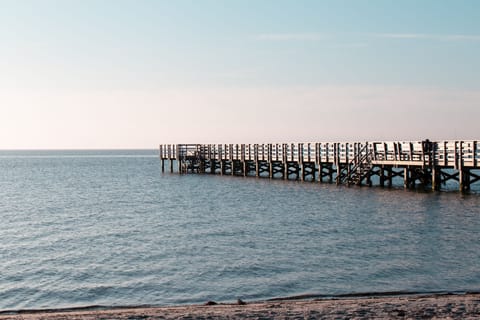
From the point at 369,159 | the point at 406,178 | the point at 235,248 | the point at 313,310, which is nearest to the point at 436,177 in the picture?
the point at 406,178

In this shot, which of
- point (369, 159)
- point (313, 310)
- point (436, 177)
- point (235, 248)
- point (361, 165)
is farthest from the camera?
point (361, 165)

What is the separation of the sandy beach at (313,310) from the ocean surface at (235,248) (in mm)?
1145

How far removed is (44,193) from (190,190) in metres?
11.5

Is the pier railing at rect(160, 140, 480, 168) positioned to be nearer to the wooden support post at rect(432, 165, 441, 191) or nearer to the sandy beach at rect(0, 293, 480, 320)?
the wooden support post at rect(432, 165, 441, 191)

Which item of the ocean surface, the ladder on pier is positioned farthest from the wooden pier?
the ocean surface

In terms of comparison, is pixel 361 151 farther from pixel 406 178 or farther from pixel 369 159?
pixel 406 178

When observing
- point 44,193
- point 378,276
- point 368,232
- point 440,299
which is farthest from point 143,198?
point 440,299

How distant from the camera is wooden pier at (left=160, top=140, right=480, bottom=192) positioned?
36.1 m

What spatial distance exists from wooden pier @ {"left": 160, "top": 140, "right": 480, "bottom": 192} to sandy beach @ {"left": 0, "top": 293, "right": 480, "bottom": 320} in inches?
882

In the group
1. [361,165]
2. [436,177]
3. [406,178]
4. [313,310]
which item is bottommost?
[313,310]

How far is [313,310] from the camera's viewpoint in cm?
1251

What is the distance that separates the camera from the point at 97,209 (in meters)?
35.2

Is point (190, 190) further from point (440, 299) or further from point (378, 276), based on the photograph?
point (440, 299)

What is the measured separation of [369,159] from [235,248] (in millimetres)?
23336
